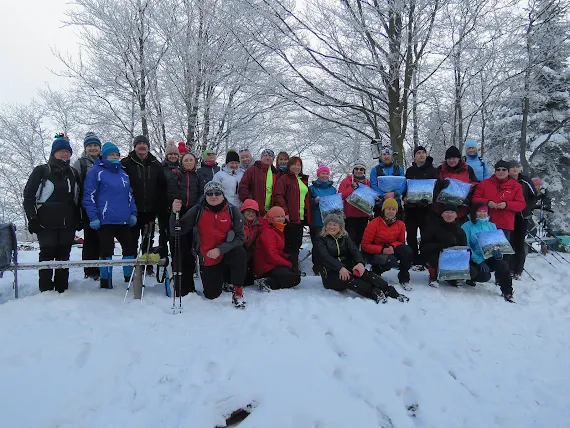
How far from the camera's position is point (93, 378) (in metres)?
2.83

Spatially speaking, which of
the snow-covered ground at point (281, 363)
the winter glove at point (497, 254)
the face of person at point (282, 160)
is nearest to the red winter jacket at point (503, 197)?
the winter glove at point (497, 254)

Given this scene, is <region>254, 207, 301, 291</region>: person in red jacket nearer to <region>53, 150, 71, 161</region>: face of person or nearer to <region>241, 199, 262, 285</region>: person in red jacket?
<region>241, 199, 262, 285</region>: person in red jacket

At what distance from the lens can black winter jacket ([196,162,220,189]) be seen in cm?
579

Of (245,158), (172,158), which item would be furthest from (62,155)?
(245,158)

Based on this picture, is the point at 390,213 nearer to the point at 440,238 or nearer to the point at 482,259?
the point at 440,238

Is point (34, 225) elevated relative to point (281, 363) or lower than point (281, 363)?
elevated

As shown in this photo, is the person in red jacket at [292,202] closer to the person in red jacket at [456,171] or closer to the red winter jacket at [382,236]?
the red winter jacket at [382,236]

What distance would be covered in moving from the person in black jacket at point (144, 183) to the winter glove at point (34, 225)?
1186mm

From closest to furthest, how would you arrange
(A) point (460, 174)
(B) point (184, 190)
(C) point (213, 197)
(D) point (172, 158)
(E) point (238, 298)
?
(E) point (238, 298), (C) point (213, 197), (B) point (184, 190), (D) point (172, 158), (A) point (460, 174)

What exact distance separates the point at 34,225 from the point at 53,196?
402 millimetres

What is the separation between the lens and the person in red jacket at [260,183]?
19.0ft

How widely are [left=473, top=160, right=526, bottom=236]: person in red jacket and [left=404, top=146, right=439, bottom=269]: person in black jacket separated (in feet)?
2.59

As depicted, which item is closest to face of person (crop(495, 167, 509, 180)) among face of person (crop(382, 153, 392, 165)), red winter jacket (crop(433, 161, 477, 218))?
red winter jacket (crop(433, 161, 477, 218))

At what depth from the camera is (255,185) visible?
5844 mm
